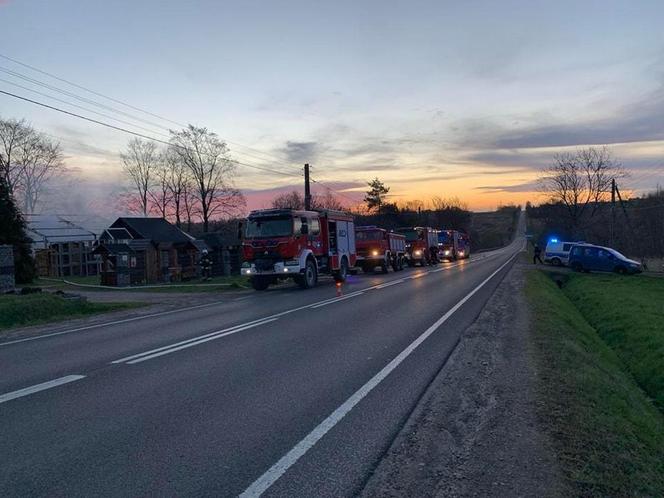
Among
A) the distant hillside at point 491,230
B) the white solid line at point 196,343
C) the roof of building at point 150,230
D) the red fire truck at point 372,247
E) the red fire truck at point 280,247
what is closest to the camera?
the white solid line at point 196,343

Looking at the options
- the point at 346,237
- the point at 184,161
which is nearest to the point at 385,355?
the point at 346,237

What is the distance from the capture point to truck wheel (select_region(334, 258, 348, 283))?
25311mm

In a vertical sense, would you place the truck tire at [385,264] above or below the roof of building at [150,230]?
below

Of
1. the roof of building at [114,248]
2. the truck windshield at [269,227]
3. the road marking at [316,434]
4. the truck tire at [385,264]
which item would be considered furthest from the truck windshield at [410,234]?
the road marking at [316,434]

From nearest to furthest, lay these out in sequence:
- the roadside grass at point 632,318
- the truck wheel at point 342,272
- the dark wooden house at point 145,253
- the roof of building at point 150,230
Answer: the roadside grass at point 632,318, the truck wheel at point 342,272, the dark wooden house at point 145,253, the roof of building at point 150,230

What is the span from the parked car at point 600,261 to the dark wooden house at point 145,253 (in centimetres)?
2521

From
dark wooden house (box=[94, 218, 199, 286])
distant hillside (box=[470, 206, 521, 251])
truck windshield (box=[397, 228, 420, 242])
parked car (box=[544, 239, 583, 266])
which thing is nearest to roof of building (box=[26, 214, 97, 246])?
dark wooden house (box=[94, 218, 199, 286])

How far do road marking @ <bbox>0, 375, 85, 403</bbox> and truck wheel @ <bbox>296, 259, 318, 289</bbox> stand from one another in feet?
48.2

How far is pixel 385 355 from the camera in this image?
8328 millimetres

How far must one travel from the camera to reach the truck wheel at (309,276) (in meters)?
21.7

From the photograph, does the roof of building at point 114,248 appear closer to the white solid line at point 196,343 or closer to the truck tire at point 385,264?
the truck tire at point 385,264

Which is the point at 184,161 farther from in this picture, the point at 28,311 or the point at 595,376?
the point at 595,376

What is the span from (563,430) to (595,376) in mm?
2771

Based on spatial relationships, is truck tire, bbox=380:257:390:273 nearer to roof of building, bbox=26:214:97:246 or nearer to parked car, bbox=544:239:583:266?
parked car, bbox=544:239:583:266
